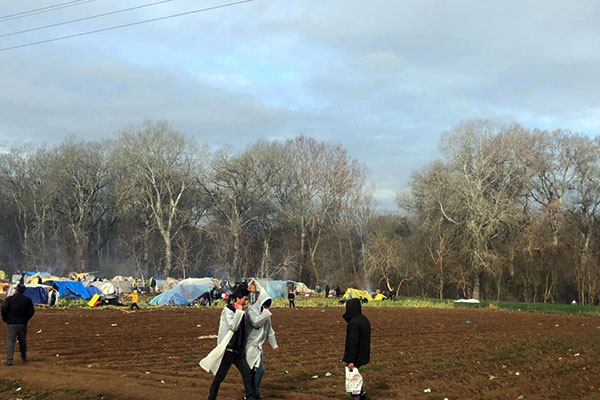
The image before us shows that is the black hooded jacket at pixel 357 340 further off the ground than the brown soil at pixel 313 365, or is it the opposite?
the black hooded jacket at pixel 357 340

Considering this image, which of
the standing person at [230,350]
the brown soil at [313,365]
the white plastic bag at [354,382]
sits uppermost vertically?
the standing person at [230,350]

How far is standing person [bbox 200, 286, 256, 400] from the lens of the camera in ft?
30.9

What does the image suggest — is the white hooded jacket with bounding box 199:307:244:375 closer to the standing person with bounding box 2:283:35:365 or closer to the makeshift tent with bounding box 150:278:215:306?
the standing person with bounding box 2:283:35:365

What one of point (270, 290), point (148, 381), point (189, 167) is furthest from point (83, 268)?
point (148, 381)

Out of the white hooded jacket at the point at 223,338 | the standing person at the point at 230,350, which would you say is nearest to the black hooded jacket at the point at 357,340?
the standing person at the point at 230,350

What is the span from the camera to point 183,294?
142ft

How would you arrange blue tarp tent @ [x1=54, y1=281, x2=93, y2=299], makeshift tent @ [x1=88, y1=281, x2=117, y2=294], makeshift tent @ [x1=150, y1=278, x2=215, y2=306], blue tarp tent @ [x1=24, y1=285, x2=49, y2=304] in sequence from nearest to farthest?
blue tarp tent @ [x1=24, y1=285, x2=49, y2=304] < makeshift tent @ [x1=150, y1=278, x2=215, y2=306] < blue tarp tent @ [x1=54, y1=281, x2=93, y2=299] < makeshift tent @ [x1=88, y1=281, x2=117, y2=294]

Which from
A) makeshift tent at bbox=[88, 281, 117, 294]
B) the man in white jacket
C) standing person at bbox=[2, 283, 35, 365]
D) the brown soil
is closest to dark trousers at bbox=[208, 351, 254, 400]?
the man in white jacket

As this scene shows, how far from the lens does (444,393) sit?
11.1 meters

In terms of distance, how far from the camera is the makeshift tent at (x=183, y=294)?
4256cm

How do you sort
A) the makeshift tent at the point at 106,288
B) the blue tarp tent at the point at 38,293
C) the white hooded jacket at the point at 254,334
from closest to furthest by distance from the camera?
the white hooded jacket at the point at 254,334
the blue tarp tent at the point at 38,293
the makeshift tent at the point at 106,288

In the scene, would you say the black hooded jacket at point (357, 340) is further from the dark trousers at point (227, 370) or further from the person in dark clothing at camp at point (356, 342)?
the dark trousers at point (227, 370)

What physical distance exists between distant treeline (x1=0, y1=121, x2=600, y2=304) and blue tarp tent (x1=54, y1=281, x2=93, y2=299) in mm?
24554

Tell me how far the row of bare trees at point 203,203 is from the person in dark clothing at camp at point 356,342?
58341 mm
